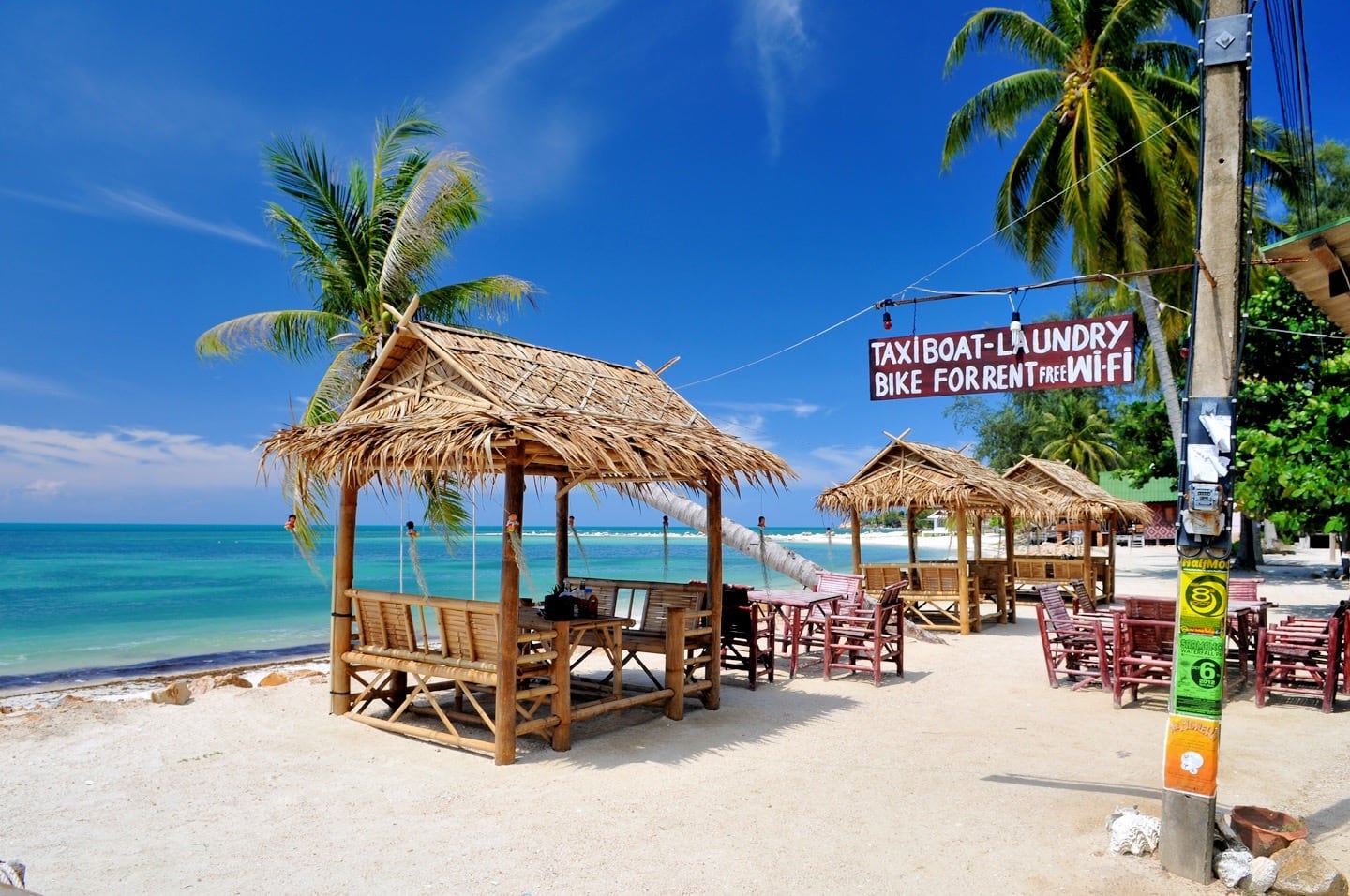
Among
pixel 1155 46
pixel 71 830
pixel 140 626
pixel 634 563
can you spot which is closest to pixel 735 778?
pixel 71 830

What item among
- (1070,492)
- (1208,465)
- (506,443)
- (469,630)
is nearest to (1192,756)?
(1208,465)

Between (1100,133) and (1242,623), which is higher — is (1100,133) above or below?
above

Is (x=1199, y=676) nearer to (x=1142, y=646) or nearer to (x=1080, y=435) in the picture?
(x=1142, y=646)

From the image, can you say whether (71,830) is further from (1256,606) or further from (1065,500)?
(1065,500)

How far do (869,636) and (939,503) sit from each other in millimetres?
4819

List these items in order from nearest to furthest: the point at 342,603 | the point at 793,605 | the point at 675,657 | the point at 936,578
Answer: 1. the point at 675,657
2. the point at 342,603
3. the point at 793,605
4. the point at 936,578

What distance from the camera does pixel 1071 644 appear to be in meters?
9.77

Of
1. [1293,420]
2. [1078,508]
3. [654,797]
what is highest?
[1293,420]

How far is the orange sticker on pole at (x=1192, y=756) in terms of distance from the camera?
4.33 meters

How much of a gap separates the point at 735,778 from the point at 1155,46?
59.6 ft

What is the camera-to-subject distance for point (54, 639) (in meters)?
21.5

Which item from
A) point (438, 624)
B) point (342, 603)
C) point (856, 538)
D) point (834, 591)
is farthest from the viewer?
point (856, 538)

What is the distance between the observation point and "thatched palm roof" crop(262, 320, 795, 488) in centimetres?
660

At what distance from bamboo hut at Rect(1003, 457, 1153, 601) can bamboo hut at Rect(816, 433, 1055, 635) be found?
2081mm
